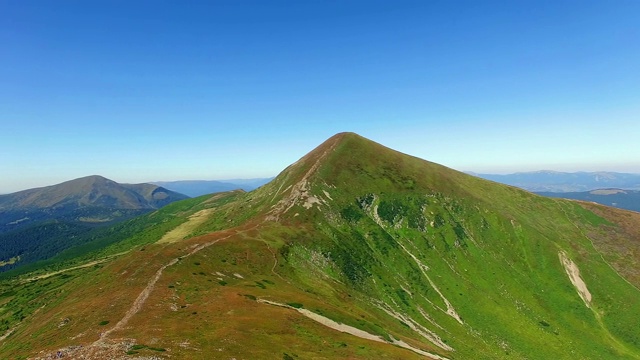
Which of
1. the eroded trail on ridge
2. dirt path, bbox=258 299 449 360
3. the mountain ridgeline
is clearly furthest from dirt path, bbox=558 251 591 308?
the eroded trail on ridge

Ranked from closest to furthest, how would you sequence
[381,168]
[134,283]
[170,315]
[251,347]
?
[251,347] < [170,315] < [134,283] < [381,168]

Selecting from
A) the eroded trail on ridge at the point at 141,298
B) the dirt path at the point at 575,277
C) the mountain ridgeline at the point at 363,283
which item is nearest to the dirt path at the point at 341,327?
the mountain ridgeline at the point at 363,283

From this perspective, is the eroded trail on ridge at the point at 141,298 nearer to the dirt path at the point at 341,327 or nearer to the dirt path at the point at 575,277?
the dirt path at the point at 341,327

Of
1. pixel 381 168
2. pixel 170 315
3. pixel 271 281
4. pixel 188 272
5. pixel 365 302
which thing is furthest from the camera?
pixel 381 168

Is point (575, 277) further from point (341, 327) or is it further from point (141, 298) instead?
point (141, 298)

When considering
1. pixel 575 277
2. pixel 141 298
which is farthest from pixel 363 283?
pixel 575 277

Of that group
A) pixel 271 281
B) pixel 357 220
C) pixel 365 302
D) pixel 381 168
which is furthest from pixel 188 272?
pixel 381 168

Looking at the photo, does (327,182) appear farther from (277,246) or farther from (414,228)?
(277,246)

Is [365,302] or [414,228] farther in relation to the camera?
[414,228]

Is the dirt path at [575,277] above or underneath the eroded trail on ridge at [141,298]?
underneath
